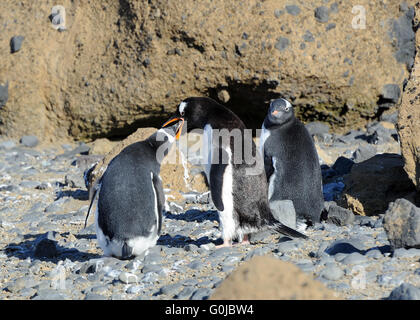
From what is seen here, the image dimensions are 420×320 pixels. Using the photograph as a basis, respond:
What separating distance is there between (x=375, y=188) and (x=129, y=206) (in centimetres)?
210

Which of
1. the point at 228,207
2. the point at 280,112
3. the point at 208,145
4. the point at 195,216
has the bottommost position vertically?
the point at 195,216

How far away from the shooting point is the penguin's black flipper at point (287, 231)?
454cm

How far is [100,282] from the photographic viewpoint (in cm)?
404

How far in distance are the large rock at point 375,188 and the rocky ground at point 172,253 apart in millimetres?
176

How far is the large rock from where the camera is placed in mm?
5258

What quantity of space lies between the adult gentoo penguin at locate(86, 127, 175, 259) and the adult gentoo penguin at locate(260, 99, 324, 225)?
49.0 inches

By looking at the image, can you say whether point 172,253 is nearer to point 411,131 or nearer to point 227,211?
point 227,211

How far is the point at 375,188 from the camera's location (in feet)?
17.5

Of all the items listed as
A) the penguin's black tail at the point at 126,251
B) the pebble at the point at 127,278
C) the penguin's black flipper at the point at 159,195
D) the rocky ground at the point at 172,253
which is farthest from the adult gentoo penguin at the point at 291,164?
the pebble at the point at 127,278

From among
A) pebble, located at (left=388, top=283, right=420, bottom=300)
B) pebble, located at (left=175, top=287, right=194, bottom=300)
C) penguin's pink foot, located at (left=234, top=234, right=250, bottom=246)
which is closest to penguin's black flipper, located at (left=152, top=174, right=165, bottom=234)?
penguin's pink foot, located at (left=234, top=234, right=250, bottom=246)

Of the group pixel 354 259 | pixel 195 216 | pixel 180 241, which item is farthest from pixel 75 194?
pixel 354 259

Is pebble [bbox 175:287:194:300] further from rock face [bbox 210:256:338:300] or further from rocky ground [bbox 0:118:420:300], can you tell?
rock face [bbox 210:256:338:300]

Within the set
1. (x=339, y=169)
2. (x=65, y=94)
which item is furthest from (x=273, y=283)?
(x=65, y=94)
